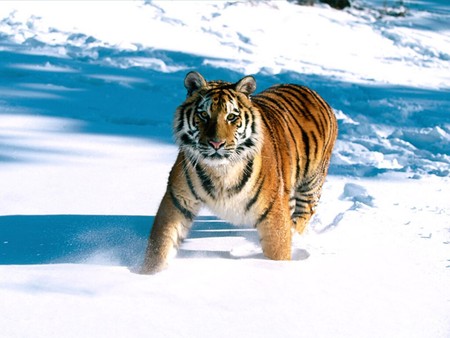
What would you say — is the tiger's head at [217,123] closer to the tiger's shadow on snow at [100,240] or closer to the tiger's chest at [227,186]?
the tiger's chest at [227,186]

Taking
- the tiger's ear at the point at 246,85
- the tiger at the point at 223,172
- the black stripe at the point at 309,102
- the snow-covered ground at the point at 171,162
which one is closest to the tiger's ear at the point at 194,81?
the tiger at the point at 223,172

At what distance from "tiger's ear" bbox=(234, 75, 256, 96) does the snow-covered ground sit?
750mm

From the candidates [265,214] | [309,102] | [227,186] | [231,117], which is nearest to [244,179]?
[227,186]

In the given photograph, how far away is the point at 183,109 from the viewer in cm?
360

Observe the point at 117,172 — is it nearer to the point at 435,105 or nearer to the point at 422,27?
the point at 435,105

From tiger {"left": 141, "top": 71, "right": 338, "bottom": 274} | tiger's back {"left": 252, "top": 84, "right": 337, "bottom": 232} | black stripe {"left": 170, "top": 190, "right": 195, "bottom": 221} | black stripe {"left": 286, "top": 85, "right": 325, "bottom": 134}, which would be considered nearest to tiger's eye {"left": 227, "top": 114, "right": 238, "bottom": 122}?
tiger {"left": 141, "top": 71, "right": 338, "bottom": 274}

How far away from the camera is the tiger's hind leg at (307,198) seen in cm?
461

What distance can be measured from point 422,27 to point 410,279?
825 cm

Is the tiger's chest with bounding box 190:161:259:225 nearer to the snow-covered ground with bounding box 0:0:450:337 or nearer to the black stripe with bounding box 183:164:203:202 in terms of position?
the black stripe with bounding box 183:164:203:202

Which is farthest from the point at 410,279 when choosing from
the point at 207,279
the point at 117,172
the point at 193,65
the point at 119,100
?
the point at 193,65

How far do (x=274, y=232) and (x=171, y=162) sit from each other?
1.98m

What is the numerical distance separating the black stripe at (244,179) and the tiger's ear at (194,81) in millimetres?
391

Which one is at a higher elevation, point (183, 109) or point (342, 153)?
point (183, 109)

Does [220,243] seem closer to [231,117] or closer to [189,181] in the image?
[189,181]
